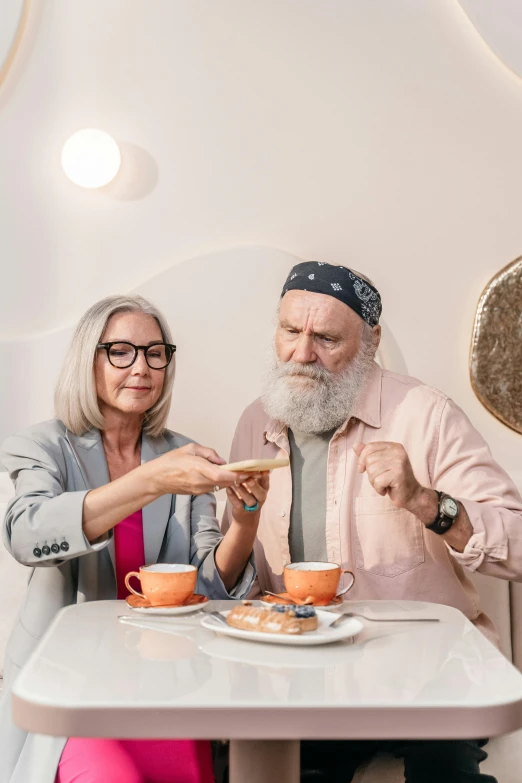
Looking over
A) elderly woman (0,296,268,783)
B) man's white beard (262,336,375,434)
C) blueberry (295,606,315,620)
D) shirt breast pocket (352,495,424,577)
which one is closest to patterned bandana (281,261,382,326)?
man's white beard (262,336,375,434)

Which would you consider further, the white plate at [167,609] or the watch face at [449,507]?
the watch face at [449,507]

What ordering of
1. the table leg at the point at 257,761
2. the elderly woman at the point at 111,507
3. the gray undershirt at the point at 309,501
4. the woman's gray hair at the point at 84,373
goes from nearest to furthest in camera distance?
the table leg at the point at 257,761 < the elderly woman at the point at 111,507 < the woman's gray hair at the point at 84,373 < the gray undershirt at the point at 309,501

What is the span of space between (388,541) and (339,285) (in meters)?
0.70

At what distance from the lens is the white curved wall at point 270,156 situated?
279 centimetres

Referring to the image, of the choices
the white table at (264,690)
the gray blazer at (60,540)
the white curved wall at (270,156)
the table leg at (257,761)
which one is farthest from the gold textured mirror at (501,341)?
the table leg at (257,761)

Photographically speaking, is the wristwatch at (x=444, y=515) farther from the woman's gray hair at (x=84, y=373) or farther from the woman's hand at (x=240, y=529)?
the woman's gray hair at (x=84, y=373)

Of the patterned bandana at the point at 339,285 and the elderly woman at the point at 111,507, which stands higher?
the patterned bandana at the point at 339,285

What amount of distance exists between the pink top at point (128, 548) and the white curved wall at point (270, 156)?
994 mm

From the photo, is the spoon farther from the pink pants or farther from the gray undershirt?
the gray undershirt

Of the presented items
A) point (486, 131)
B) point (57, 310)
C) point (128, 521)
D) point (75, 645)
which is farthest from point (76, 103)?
point (75, 645)

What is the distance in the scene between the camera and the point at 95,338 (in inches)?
79.7

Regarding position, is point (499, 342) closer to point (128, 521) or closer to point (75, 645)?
point (128, 521)

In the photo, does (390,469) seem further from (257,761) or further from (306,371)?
(257,761)

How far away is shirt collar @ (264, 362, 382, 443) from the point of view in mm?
2189
